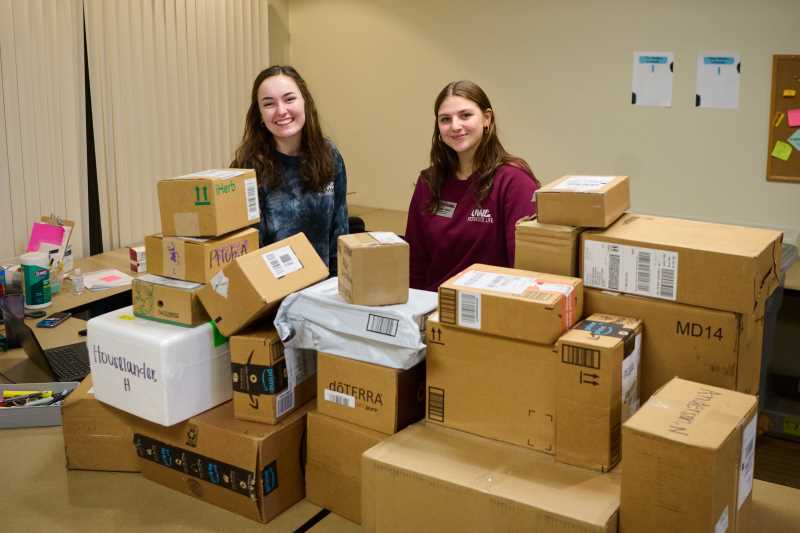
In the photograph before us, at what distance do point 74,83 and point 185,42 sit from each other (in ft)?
2.42

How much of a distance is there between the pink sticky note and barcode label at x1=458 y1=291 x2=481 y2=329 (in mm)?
2792

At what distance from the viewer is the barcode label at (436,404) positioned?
1688mm

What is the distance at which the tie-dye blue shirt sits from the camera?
8.87 ft

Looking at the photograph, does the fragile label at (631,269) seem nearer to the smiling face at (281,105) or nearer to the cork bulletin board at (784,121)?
the smiling face at (281,105)

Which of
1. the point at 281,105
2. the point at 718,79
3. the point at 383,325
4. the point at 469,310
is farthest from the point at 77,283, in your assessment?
the point at 718,79

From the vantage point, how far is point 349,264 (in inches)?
67.9

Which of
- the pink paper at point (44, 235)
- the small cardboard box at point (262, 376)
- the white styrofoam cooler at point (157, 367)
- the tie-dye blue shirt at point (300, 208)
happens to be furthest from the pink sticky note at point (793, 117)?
the pink paper at point (44, 235)

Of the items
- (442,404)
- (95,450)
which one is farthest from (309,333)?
(95,450)

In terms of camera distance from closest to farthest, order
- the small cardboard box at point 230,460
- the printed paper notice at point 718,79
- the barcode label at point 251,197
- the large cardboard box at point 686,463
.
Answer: the large cardboard box at point 686,463 < the small cardboard box at point 230,460 < the barcode label at point 251,197 < the printed paper notice at point 718,79

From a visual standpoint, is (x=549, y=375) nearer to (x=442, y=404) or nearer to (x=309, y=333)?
(x=442, y=404)

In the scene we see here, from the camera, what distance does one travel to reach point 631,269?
161 centimetres

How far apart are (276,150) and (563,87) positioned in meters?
2.05

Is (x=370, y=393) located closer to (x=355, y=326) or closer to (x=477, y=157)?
(x=355, y=326)

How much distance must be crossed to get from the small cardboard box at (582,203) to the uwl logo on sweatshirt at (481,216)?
751mm
